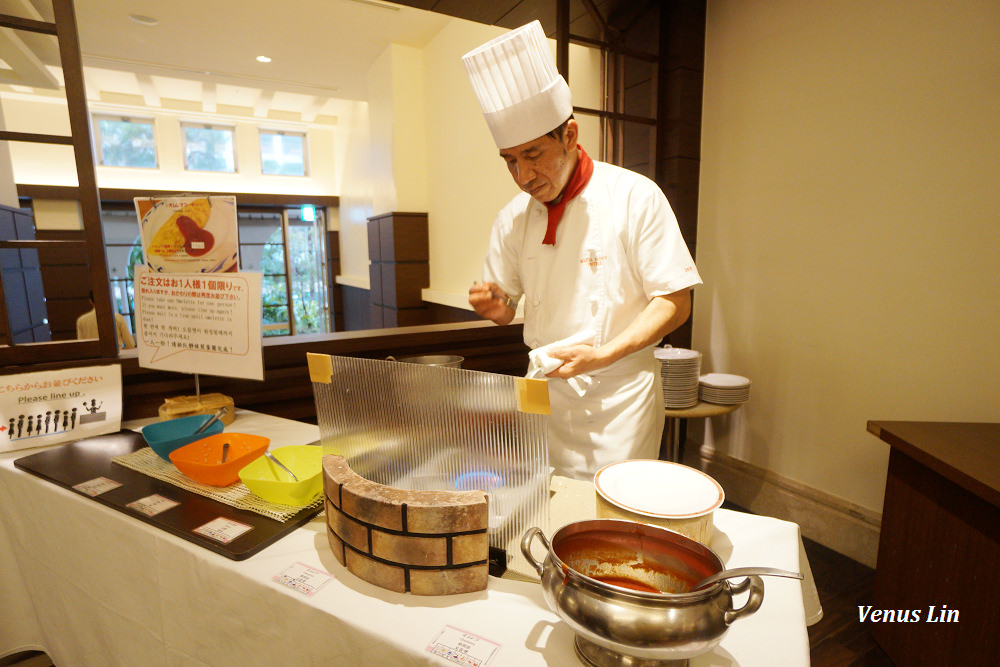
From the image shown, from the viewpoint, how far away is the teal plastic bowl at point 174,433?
57.5 inches

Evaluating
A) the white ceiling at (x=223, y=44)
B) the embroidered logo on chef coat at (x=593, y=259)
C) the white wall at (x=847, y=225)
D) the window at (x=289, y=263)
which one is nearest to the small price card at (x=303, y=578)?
the embroidered logo on chef coat at (x=593, y=259)

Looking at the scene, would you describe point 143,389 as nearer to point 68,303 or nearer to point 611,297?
point 611,297

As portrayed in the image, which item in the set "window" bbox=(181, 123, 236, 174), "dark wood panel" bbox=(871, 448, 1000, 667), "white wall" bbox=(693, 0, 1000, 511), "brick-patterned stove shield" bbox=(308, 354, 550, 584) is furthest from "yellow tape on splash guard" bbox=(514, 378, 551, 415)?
"window" bbox=(181, 123, 236, 174)

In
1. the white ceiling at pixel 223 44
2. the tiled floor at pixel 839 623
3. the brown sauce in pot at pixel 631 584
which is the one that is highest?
the white ceiling at pixel 223 44

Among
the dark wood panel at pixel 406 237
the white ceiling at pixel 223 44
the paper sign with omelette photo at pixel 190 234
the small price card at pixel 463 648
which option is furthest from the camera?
the dark wood panel at pixel 406 237

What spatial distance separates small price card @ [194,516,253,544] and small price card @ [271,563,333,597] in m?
0.18

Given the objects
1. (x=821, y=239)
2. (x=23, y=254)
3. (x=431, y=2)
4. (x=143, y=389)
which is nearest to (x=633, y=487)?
(x=143, y=389)

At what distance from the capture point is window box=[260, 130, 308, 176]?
8.69m

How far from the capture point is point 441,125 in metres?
5.13

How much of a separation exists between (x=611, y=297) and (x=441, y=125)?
4255mm

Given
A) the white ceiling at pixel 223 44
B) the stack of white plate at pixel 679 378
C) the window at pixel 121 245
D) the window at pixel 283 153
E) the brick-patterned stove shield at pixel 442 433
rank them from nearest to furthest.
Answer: the brick-patterned stove shield at pixel 442 433 < the stack of white plate at pixel 679 378 < the white ceiling at pixel 223 44 < the window at pixel 121 245 < the window at pixel 283 153

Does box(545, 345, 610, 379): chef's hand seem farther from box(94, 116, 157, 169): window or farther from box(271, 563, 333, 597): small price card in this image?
box(94, 116, 157, 169): window

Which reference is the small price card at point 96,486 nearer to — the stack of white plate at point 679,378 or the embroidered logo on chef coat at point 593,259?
the embroidered logo on chef coat at point 593,259

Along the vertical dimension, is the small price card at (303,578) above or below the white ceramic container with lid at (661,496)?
below
